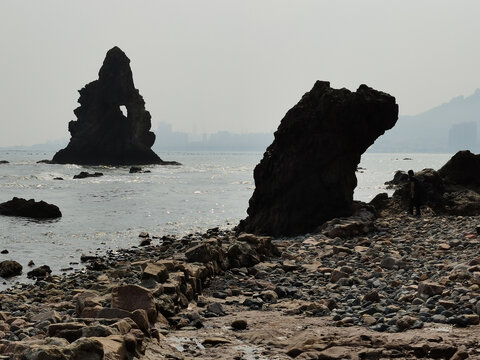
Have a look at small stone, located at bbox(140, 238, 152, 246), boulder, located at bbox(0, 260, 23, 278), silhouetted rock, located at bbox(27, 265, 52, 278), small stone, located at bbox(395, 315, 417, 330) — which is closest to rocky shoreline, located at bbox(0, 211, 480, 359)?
small stone, located at bbox(395, 315, 417, 330)

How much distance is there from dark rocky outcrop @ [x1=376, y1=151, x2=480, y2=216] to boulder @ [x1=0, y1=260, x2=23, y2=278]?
59.0 feet

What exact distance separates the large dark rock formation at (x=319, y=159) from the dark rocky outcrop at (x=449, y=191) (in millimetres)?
3097

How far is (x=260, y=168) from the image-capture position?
28.0 m

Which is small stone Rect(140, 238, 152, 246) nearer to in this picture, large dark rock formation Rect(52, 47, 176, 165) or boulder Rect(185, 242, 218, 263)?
boulder Rect(185, 242, 218, 263)

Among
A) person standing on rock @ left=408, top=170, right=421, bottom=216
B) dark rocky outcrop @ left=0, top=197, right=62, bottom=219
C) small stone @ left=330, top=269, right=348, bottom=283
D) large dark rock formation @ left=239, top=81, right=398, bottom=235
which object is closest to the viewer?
small stone @ left=330, top=269, right=348, bottom=283

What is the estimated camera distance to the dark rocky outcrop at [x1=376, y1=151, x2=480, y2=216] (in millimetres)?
27062

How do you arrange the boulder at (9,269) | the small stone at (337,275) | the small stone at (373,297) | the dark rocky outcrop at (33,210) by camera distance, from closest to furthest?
the small stone at (373,297)
the small stone at (337,275)
the boulder at (9,269)
the dark rocky outcrop at (33,210)

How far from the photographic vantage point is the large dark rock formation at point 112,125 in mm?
139625

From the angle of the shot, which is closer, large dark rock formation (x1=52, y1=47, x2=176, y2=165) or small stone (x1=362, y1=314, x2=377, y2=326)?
small stone (x1=362, y1=314, x2=377, y2=326)

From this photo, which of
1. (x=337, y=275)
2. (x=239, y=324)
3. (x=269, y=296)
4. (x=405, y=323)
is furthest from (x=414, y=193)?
(x=239, y=324)

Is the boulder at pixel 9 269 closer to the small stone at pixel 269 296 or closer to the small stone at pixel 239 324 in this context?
the small stone at pixel 269 296

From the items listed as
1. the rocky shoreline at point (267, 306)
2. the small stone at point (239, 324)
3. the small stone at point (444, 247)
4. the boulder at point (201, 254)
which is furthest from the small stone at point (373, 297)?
→ the small stone at point (444, 247)

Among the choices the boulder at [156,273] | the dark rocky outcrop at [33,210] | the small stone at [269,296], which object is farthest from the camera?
the dark rocky outcrop at [33,210]

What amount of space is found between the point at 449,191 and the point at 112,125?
121 meters
